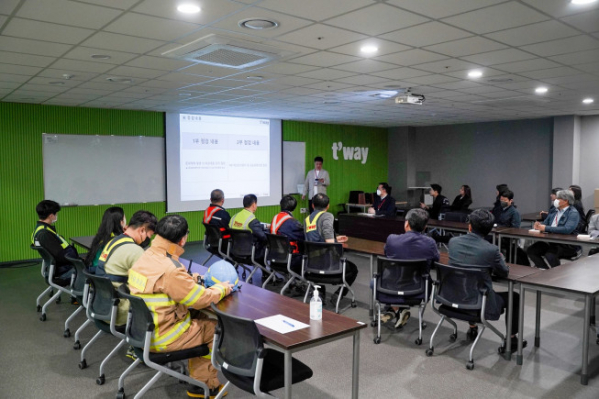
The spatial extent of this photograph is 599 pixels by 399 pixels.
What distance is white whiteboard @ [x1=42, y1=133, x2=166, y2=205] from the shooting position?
8.09 meters

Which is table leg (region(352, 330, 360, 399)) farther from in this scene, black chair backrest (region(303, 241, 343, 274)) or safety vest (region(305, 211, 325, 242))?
safety vest (region(305, 211, 325, 242))

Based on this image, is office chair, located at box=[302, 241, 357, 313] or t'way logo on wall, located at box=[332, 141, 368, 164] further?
t'way logo on wall, located at box=[332, 141, 368, 164]

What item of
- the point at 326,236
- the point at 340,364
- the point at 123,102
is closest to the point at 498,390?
the point at 340,364

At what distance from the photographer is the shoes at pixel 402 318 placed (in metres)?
4.59

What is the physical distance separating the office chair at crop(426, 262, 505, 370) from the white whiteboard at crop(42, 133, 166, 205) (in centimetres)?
671

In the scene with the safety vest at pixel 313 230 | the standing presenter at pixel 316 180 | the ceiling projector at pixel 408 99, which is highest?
the ceiling projector at pixel 408 99

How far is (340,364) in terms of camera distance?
3801 mm

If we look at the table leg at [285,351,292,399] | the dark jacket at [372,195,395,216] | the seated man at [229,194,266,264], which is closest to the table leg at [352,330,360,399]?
the table leg at [285,351,292,399]

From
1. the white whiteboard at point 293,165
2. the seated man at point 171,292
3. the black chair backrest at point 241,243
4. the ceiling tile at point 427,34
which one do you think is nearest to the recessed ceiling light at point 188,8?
the seated man at point 171,292

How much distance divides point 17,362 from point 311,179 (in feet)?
26.1

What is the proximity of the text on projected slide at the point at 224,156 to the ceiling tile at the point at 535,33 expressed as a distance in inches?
266

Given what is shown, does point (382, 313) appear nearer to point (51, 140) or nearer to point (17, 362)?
point (17, 362)

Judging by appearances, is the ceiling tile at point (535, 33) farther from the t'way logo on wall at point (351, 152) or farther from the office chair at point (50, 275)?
the t'way logo on wall at point (351, 152)

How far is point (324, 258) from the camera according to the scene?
4934 mm
